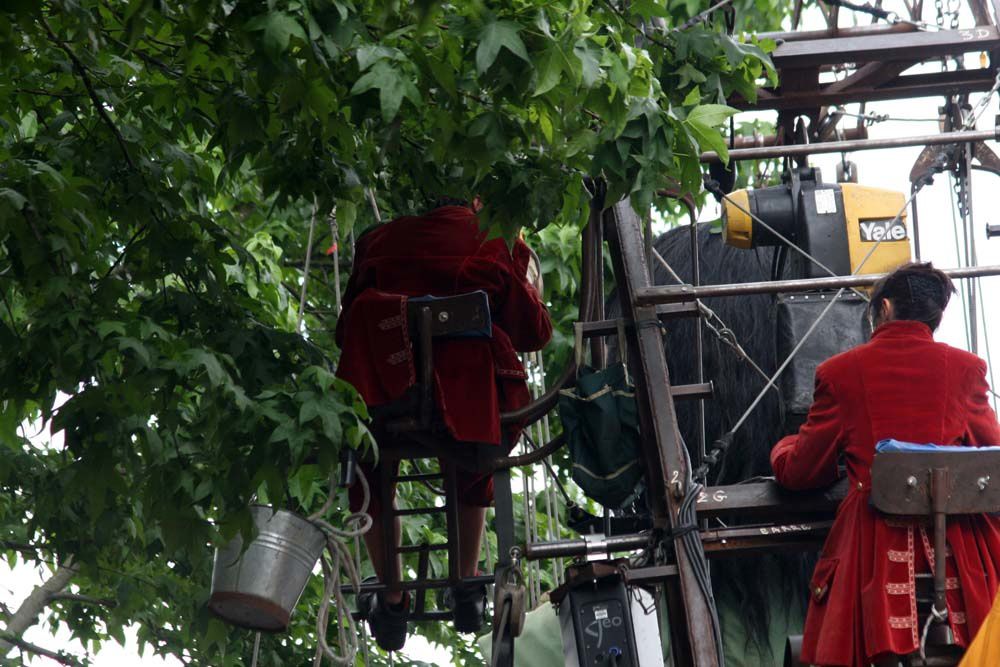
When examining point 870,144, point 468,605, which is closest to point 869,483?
point 870,144

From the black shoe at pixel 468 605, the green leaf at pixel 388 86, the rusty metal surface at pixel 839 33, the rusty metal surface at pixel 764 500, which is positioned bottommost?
the black shoe at pixel 468 605

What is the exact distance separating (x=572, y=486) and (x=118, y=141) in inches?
240

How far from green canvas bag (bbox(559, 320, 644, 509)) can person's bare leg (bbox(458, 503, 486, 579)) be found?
660 mm

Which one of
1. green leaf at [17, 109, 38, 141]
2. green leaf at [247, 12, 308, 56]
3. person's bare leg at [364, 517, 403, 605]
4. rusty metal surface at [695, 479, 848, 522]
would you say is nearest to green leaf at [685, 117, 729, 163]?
rusty metal surface at [695, 479, 848, 522]

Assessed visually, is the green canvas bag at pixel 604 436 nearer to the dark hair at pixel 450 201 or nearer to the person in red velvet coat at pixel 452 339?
A: the person in red velvet coat at pixel 452 339

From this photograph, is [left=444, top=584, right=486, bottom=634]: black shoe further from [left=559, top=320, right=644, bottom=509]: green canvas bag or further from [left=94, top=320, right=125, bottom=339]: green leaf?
[left=94, top=320, right=125, bottom=339]: green leaf

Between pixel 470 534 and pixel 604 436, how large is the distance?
809 mm

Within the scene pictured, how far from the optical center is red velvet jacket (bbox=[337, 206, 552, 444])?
5.46 meters

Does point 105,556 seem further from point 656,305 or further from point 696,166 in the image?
→ point 696,166

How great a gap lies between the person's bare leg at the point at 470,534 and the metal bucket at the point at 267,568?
1.92ft

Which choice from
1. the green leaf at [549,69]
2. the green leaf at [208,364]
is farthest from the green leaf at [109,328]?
the green leaf at [549,69]

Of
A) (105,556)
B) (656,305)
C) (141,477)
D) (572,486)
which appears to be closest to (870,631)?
(656,305)

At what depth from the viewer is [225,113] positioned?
5.32m

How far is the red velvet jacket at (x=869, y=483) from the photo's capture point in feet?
15.9
